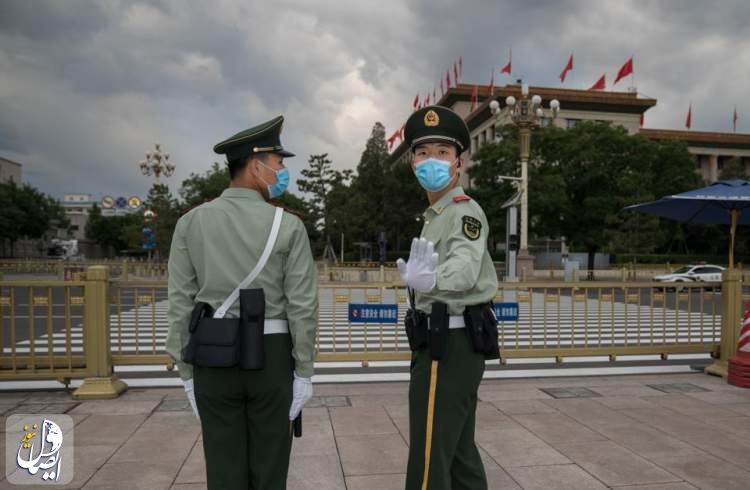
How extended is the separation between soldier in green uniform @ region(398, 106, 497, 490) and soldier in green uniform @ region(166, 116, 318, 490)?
1.69ft

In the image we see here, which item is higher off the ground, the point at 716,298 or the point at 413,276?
the point at 413,276

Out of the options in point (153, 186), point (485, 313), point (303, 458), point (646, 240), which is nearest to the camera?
point (485, 313)

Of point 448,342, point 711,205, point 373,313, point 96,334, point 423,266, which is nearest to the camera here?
point 423,266

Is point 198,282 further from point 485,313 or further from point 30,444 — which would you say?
point 30,444

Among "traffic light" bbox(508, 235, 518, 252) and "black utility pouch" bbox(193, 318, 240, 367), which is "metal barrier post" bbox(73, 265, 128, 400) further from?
"traffic light" bbox(508, 235, 518, 252)

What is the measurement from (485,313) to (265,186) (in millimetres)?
1188

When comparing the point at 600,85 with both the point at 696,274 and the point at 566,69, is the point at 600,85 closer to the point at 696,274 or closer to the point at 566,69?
the point at 566,69

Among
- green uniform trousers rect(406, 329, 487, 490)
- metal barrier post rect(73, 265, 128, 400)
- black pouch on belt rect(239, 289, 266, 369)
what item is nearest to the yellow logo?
green uniform trousers rect(406, 329, 487, 490)

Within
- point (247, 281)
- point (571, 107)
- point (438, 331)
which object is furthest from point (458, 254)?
point (571, 107)

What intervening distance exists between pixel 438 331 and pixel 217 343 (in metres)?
0.94

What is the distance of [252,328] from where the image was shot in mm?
2236

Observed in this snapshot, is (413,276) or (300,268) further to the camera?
(300,268)

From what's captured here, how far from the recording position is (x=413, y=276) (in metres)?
2.16

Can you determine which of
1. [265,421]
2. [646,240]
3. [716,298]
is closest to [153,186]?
[646,240]
